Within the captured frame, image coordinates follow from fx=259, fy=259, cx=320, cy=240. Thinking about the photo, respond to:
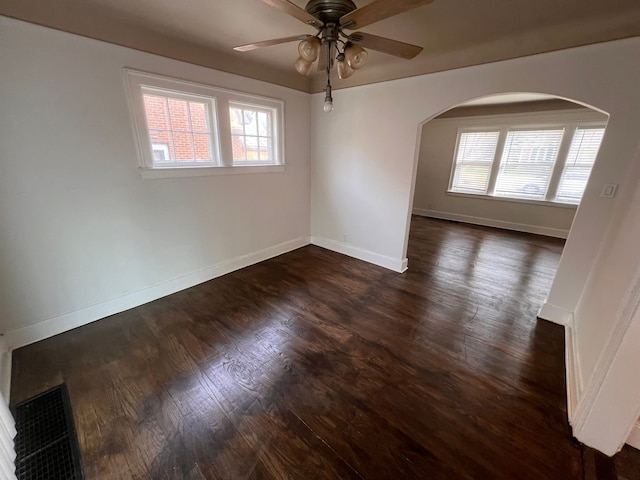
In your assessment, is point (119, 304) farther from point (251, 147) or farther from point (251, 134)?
point (251, 134)

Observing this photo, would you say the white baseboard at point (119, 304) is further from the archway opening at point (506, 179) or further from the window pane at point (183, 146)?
the archway opening at point (506, 179)

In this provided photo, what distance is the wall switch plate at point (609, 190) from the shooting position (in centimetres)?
204

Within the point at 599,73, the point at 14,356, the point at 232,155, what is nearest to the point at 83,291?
the point at 14,356

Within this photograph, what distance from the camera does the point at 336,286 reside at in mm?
3105

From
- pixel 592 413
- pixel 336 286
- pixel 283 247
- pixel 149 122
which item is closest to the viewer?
pixel 592 413

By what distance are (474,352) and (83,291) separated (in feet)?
11.2

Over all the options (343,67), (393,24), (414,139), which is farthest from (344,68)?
(414,139)

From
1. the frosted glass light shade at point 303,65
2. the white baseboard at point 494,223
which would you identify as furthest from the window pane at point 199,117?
the white baseboard at point 494,223

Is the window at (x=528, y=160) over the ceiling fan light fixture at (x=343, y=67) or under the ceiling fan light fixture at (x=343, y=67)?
under

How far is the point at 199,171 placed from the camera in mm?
2838

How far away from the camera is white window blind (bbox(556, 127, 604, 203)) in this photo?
15.1 feet

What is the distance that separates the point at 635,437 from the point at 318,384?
1.80 meters

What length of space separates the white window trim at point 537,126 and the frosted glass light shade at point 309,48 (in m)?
5.19

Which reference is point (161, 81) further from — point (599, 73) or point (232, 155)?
point (599, 73)
